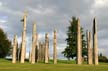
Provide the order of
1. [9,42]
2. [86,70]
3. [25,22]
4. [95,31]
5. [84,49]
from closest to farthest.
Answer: [86,70] < [95,31] < [25,22] < [84,49] < [9,42]

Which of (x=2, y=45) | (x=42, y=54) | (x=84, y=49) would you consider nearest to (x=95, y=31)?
(x=42, y=54)

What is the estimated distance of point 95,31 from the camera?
47.4m

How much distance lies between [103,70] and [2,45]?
1907 inches

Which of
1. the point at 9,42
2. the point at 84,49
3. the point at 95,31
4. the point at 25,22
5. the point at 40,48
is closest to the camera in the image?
the point at 95,31

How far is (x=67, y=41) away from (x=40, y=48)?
48.1 feet

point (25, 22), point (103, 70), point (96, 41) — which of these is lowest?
point (103, 70)

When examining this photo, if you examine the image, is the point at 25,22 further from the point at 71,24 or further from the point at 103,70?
the point at 71,24

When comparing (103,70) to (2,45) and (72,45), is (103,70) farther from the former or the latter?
(2,45)

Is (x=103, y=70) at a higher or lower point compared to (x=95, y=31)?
lower

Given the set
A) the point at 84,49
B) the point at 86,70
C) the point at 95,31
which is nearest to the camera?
the point at 86,70

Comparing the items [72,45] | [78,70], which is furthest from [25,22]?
[72,45]

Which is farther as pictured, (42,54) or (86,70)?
(42,54)

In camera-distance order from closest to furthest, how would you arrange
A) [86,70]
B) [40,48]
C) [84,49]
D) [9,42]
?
[86,70]
[40,48]
[84,49]
[9,42]

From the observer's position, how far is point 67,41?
7694 cm
